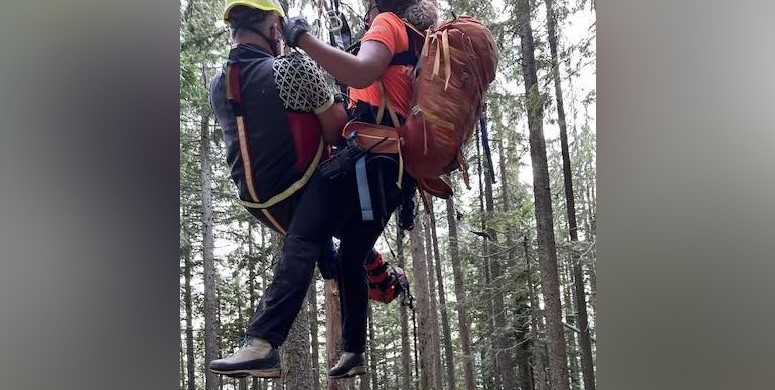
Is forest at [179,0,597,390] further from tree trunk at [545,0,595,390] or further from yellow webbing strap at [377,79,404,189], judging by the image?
yellow webbing strap at [377,79,404,189]

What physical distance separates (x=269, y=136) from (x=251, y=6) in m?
0.42

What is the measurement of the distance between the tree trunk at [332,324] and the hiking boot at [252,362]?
1.15 ft

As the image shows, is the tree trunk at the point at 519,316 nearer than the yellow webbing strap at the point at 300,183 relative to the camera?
No

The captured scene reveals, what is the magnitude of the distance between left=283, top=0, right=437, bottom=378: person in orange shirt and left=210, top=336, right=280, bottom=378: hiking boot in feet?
1.07

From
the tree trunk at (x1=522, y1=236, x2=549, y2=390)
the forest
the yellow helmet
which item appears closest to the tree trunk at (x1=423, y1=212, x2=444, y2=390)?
the forest

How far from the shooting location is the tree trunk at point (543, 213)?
253 cm

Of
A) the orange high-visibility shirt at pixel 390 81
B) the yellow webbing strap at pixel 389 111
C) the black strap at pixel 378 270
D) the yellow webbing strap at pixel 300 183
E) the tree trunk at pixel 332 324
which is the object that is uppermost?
the orange high-visibility shirt at pixel 390 81

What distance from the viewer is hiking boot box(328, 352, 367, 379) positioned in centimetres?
228

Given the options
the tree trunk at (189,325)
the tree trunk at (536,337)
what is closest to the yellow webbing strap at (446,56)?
the tree trunk at (536,337)

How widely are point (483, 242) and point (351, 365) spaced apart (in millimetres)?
726

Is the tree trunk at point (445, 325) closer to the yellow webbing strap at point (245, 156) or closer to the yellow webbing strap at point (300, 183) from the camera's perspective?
the yellow webbing strap at point (300, 183)

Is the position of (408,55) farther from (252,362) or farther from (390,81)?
(252,362)

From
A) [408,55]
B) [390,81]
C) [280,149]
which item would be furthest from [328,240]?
[408,55]
